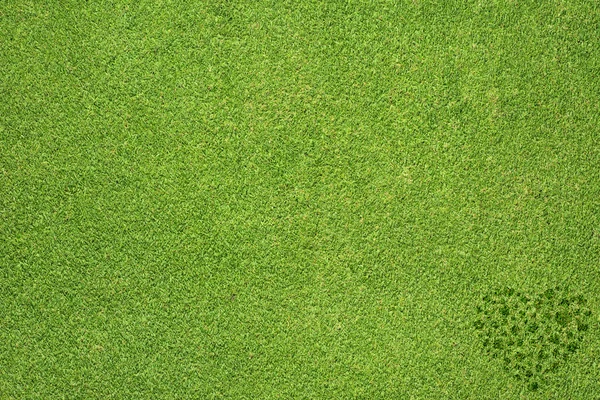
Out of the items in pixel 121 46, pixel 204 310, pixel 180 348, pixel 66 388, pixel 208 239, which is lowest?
pixel 66 388

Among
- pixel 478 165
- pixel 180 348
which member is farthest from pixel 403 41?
pixel 180 348

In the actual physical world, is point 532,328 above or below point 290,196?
below

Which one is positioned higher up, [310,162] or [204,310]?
[310,162]

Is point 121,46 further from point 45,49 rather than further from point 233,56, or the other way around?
point 233,56
